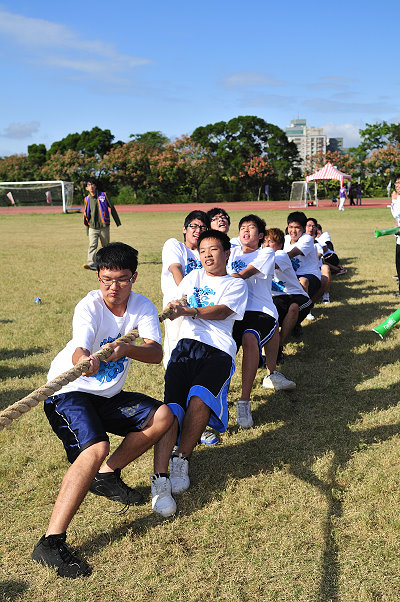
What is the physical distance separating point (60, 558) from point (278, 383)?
274 centimetres

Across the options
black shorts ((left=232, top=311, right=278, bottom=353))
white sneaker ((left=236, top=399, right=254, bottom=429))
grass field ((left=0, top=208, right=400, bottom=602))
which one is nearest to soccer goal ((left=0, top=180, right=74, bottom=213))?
grass field ((left=0, top=208, right=400, bottom=602))

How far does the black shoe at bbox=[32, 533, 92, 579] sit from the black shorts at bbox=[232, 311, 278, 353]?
248 centimetres

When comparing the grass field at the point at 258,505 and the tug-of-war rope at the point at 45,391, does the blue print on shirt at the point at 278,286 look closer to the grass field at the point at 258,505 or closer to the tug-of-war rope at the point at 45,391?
the grass field at the point at 258,505

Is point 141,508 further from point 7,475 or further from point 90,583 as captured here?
point 7,475

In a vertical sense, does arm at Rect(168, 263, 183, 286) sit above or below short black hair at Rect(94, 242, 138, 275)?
below

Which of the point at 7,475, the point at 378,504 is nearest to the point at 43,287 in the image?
the point at 7,475

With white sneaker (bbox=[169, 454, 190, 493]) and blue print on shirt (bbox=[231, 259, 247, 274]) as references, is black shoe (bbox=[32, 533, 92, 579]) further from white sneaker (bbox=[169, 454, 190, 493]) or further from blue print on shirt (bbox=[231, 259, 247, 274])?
blue print on shirt (bbox=[231, 259, 247, 274])

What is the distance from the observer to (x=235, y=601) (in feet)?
8.27

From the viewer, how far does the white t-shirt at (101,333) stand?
3.21m

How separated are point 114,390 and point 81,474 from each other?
62 centimetres

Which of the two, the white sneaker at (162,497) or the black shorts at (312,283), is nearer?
the white sneaker at (162,497)

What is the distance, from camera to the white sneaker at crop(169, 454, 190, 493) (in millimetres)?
3436

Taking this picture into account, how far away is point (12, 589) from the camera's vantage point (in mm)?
2625

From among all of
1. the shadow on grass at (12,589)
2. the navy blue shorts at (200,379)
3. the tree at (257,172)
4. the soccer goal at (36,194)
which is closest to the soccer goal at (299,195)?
the tree at (257,172)
